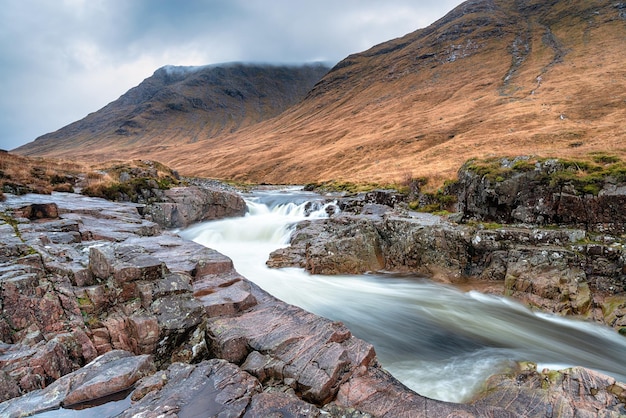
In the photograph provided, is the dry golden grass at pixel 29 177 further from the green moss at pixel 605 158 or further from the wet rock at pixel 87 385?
the green moss at pixel 605 158

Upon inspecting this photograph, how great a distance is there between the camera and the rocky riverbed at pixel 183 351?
15.9 ft

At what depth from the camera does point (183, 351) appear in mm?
6445

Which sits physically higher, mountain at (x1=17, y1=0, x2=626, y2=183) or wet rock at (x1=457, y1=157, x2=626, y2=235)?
mountain at (x1=17, y1=0, x2=626, y2=183)

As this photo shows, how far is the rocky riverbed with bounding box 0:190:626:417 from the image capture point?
4832 millimetres

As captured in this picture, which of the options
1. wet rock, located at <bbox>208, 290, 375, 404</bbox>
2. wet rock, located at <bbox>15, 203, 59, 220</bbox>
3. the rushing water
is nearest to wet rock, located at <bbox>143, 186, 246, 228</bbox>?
the rushing water

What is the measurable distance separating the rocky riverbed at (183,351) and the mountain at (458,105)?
15078 millimetres

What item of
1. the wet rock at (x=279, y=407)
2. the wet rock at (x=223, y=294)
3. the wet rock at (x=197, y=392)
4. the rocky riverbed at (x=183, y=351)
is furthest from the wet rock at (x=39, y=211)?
the wet rock at (x=279, y=407)

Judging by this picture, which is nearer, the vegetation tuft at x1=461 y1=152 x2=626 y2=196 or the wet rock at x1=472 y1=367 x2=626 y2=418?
the wet rock at x1=472 y1=367 x2=626 y2=418

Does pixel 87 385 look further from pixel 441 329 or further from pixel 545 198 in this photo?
pixel 545 198

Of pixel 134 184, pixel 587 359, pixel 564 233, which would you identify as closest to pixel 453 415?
pixel 587 359

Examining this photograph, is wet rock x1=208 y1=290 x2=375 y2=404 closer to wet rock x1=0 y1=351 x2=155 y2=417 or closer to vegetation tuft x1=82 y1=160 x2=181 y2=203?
wet rock x1=0 y1=351 x2=155 y2=417

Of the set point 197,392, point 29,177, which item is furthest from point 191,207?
point 197,392

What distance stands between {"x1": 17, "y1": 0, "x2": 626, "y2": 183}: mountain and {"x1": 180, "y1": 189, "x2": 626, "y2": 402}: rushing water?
9407 millimetres

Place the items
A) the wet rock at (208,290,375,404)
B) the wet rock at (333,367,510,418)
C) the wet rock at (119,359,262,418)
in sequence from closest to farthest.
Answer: the wet rock at (119,359,262,418) < the wet rock at (333,367,510,418) < the wet rock at (208,290,375,404)
